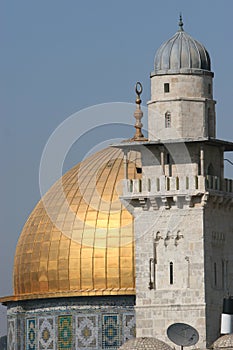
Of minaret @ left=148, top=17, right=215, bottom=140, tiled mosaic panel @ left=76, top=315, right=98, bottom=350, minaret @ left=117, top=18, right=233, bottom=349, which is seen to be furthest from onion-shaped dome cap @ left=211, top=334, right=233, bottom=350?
tiled mosaic panel @ left=76, top=315, right=98, bottom=350

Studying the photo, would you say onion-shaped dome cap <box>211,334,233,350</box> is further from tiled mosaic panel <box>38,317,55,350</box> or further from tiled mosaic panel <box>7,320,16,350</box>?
tiled mosaic panel <box>7,320,16,350</box>

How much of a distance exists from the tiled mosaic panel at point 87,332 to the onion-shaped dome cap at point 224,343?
1428cm

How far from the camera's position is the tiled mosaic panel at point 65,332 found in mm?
82562

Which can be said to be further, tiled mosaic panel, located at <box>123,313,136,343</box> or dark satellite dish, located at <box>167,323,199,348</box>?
tiled mosaic panel, located at <box>123,313,136,343</box>

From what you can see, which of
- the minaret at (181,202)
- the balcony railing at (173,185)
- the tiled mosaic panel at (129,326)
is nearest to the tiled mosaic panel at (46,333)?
the tiled mosaic panel at (129,326)

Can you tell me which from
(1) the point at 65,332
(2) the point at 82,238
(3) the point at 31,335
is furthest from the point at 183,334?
(3) the point at 31,335

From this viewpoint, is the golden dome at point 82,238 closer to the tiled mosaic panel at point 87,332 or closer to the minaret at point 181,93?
the tiled mosaic panel at point 87,332

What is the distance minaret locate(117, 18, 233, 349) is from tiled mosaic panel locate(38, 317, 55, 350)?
41.1 feet

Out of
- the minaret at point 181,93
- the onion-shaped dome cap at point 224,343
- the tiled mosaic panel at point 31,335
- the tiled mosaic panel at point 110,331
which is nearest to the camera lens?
the onion-shaped dome cap at point 224,343

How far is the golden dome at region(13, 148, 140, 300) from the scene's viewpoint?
81.4 meters

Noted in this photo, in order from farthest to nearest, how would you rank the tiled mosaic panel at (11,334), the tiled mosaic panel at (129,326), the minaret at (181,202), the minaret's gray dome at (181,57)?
the tiled mosaic panel at (11,334), the tiled mosaic panel at (129,326), the minaret's gray dome at (181,57), the minaret at (181,202)

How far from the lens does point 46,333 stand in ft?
274

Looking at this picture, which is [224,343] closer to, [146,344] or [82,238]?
[146,344]

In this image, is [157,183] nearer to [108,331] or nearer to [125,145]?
[125,145]
